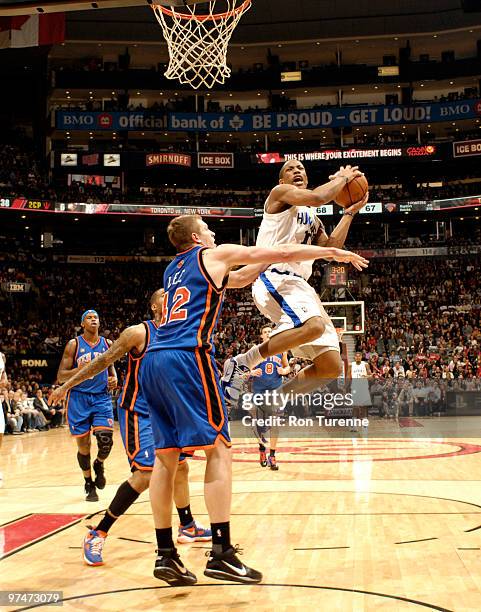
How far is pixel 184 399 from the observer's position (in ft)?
13.5

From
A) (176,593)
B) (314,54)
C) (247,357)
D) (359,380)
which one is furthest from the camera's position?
(314,54)

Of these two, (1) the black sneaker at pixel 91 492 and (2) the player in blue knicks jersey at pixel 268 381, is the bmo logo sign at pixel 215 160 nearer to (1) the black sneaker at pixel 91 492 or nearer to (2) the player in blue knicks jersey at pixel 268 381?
(2) the player in blue knicks jersey at pixel 268 381

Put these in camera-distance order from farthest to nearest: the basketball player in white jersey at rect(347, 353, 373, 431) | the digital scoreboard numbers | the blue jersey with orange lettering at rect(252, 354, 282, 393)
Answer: the digital scoreboard numbers, the basketball player in white jersey at rect(347, 353, 373, 431), the blue jersey with orange lettering at rect(252, 354, 282, 393)

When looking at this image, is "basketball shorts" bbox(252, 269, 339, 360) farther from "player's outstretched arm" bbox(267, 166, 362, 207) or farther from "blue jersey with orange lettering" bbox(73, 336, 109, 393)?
"blue jersey with orange lettering" bbox(73, 336, 109, 393)

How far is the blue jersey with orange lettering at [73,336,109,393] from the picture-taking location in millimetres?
8133

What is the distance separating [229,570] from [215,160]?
3629cm

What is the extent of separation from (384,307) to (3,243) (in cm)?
2001

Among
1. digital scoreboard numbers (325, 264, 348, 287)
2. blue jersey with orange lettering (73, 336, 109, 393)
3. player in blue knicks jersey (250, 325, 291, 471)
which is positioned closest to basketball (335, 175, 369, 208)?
blue jersey with orange lettering (73, 336, 109, 393)

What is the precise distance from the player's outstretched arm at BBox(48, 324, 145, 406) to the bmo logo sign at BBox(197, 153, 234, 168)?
34.4m

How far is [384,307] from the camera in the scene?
107 feet

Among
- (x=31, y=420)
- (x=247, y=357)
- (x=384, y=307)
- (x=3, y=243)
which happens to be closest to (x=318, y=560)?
(x=247, y=357)

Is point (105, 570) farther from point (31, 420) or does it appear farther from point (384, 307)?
point (384, 307)

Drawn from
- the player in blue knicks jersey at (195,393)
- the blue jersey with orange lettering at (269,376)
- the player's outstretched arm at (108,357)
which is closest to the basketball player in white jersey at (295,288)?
the player's outstretched arm at (108,357)

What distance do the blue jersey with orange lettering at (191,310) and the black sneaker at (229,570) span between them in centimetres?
117
